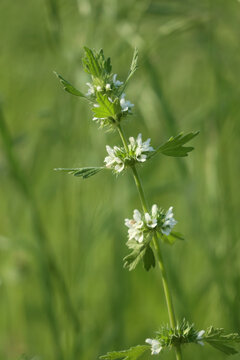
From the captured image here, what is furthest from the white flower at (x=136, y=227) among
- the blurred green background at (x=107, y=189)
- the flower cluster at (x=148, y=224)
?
the blurred green background at (x=107, y=189)

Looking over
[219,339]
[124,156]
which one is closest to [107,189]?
[124,156]

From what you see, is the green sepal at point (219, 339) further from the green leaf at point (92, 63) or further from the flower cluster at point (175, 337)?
the green leaf at point (92, 63)

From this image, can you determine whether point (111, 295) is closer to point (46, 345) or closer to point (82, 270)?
point (82, 270)

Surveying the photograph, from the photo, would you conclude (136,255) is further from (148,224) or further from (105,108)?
(105,108)

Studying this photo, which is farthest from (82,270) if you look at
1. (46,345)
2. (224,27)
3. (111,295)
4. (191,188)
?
(224,27)

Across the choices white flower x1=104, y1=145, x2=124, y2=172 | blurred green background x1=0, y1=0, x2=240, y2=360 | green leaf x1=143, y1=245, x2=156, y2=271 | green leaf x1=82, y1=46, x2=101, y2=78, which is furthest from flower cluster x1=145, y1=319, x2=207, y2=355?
blurred green background x1=0, y1=0, x2=240, y2=360

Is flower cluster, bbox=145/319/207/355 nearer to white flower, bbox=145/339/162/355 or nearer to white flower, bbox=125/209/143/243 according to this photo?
white flower, bbox=145/339/162/355
